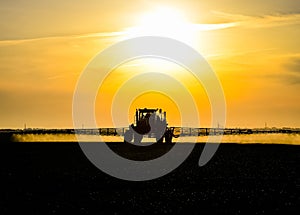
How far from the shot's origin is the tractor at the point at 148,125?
54.2 m

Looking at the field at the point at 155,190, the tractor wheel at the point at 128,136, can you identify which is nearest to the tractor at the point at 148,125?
the tractor wheel at the point at 128,136

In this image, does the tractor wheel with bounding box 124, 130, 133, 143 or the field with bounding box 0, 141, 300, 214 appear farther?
the tractor wheel with bounding box 124, 130, 133, 143

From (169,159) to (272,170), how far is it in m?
8.85

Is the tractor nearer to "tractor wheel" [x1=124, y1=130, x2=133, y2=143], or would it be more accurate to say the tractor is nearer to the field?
"tractor wheel" [x1=124, y1=130, x2=133, y2=143]

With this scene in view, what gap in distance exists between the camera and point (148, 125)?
5409 centimetres

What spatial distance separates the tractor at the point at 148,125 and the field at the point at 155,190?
21.9 m

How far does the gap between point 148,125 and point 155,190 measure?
31939 millimetres

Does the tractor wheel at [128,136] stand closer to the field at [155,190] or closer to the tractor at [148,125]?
the tractor at [148,125]

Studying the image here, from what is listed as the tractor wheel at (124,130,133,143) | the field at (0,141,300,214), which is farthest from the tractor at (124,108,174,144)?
the field at (0,141,300,214)

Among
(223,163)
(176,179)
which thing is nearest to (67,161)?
(223,163)

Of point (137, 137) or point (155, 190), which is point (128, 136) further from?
point (155, 190)

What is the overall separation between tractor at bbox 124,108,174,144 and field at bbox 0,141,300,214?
2187 cm

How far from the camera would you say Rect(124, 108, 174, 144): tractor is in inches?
2133

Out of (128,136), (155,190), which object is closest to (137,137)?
(128,136)
